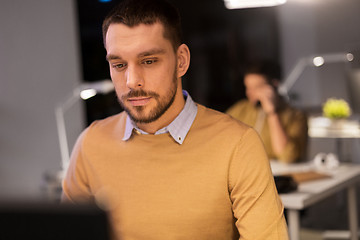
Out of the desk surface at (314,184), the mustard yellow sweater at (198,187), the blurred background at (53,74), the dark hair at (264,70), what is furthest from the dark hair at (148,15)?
the blurred background at (53,74)

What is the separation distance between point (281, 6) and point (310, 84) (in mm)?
1165

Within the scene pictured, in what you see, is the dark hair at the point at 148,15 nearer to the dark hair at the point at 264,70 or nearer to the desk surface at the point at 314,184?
the desk surface at the point at 314,184

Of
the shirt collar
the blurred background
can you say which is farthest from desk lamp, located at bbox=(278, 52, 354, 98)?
the shirt collar

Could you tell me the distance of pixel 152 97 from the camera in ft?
3.81

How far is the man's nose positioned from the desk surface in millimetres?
1119

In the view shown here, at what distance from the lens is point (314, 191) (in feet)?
6.95

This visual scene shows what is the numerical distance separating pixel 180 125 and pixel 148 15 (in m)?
0.29

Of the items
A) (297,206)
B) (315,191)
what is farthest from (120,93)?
(315,191)

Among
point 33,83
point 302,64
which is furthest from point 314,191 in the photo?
point 302,64

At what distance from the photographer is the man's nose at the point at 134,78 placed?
1125 mm

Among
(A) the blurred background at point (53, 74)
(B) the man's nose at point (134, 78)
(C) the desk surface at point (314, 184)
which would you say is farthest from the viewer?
(A) the blurred background at point (53, 74)

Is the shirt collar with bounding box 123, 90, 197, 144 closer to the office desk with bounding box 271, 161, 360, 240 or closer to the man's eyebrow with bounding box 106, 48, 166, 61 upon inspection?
the man's eyebrow with bounding box 106, 48, 166, 61

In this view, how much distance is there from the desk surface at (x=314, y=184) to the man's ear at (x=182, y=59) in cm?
99

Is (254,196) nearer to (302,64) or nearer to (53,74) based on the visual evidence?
(53,74)
